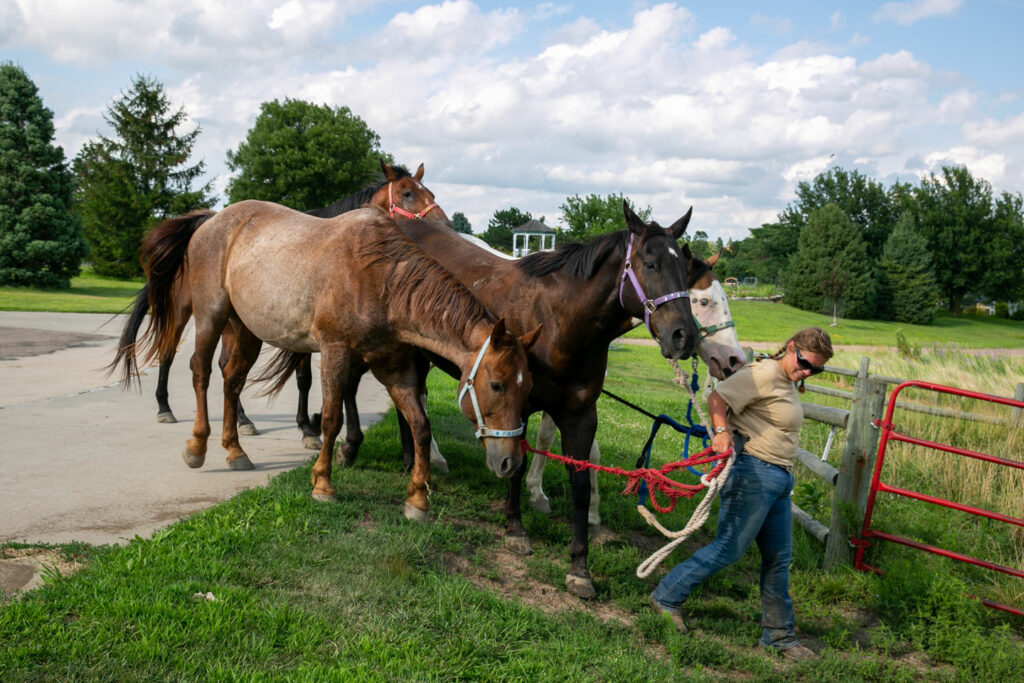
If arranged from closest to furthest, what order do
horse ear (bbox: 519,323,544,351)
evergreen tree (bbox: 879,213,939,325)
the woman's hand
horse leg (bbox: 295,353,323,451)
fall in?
the woman's hand → horse ear (bbox: 519,323,544,351) → horse leg (bbox: 295,353,323,451) → evergreen tree (bbox: 879,213,939,325)

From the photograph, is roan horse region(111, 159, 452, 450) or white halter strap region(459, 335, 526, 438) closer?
white halter strap region(459, 335, 526, 438)

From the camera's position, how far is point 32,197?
95.8 ft

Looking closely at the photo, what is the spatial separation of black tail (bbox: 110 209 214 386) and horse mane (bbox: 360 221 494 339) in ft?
8.49

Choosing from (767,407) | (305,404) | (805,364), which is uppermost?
(805,364)

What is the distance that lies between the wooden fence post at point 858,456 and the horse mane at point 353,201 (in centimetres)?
524

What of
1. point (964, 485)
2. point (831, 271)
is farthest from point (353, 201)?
point (831, 271)

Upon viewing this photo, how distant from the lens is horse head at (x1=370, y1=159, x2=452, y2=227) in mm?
7473

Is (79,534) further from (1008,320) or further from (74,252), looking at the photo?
(1008,320)

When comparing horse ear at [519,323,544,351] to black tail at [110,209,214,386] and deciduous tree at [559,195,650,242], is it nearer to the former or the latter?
black tail at [110,209,214,386]

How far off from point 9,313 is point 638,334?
23989 mm

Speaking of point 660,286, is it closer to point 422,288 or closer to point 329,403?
point 422,288

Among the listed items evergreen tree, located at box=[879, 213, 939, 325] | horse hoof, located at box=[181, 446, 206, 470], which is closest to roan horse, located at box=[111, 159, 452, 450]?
horse hoof, located at box=[181, 446, 206, 470]

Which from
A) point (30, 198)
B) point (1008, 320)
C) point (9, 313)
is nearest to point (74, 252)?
point (30, 198)

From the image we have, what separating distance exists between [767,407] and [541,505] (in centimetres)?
236
